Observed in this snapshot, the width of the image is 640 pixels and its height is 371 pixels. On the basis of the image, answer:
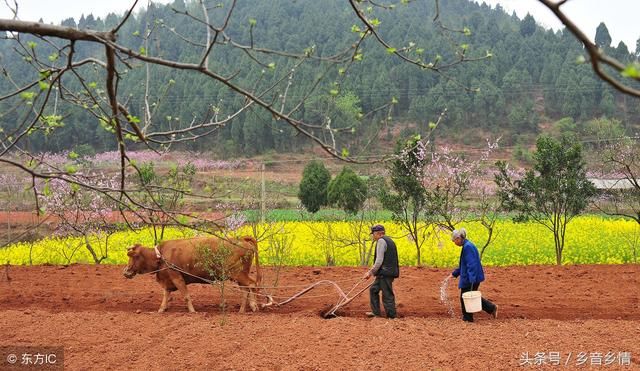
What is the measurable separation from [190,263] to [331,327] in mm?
3073

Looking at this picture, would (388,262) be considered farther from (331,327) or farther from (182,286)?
(182,286)

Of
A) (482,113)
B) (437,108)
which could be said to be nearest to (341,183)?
(437,108)

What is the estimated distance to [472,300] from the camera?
9.93 metres

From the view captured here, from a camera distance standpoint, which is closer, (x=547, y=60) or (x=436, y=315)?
(x=436, y=315)

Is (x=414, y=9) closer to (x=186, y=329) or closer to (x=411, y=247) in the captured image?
(x=411, y=247)

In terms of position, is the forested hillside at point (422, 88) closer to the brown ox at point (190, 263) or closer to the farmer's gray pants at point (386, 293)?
the brown ox at point (190, 263)

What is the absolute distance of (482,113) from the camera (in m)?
71.1

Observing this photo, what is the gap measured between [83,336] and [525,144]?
60636 mm

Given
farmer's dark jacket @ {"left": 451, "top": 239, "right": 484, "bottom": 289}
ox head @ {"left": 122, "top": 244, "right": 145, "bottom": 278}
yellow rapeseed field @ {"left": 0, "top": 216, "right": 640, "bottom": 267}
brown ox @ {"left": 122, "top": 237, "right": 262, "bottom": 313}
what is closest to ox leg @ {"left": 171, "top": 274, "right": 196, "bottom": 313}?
brown ox @ {"left": 122, "top": 237, "right": 262, "bottom": 313}

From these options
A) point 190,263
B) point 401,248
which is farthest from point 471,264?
point 401,248

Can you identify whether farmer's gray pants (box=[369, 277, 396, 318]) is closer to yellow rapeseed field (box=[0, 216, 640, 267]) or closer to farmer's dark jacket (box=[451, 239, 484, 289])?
farmer's dark jacket (box=[451, 239, 484, 289])

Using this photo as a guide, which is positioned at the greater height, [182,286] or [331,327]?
[182,286]

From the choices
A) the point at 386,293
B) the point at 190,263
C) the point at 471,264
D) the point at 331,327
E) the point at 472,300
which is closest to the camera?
the point at 331,327

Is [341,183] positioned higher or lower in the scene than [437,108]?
lower
